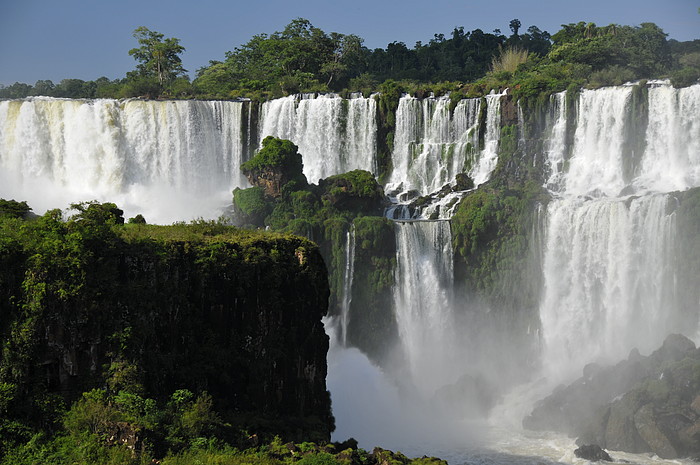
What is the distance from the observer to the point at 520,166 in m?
41.5

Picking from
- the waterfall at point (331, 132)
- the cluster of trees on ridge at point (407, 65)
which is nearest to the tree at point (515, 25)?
the cluster of trees on ridge at point (407, 65)

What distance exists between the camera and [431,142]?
145 feet

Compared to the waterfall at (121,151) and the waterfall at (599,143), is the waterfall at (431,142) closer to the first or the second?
the waterfall at (599,143)

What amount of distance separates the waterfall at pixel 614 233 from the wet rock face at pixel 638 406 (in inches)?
151

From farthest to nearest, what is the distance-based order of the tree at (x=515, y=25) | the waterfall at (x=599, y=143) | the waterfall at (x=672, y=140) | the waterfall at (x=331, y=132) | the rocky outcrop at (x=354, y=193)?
the tree at (x=515, y=25)
the waterfall at (x=331, y=132)
the waterfall at (x=599, y=143)
the rocky outcrop at (x=354, y=193)
the waterfall at (x=672, y=140)

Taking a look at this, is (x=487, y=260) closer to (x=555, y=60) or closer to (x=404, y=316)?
(x=404, y=316)

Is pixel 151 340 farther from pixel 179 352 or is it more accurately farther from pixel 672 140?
pixel 672 140

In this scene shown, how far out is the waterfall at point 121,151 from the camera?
148ft

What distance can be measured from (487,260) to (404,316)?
158 inches

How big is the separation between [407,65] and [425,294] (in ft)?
124

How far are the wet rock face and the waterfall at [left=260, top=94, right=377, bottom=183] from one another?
60.7ft

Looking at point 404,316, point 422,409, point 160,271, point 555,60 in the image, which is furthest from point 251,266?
point 555,60

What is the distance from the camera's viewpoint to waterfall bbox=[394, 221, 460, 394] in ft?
122

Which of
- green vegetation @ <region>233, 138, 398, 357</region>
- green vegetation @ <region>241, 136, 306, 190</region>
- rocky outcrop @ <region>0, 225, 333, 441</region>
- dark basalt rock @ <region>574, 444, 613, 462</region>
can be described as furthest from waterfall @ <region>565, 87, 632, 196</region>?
rocky outcrop @ <region>0, 225, 333, 441</region>
